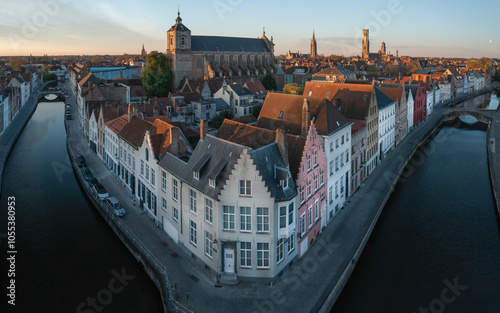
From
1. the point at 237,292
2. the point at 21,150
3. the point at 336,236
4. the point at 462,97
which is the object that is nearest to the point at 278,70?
the point at 462,97

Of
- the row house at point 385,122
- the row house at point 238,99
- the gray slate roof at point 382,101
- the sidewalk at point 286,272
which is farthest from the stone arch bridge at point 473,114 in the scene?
the sidewalk at point 286,272

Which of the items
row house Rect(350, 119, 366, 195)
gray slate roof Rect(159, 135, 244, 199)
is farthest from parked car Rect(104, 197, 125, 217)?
row house Rect(350, 119, 366, 195)

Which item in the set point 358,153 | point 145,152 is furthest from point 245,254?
point 358,153

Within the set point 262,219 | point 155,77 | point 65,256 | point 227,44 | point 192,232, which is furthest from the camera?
point 227,44

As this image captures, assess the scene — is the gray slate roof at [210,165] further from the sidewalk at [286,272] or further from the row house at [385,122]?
the row house at [385,122]

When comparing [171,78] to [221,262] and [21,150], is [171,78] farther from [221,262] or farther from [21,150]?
[221,262]

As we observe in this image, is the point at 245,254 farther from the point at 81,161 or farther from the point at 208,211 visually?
the point at 81,161

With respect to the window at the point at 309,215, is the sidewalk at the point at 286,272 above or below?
below
